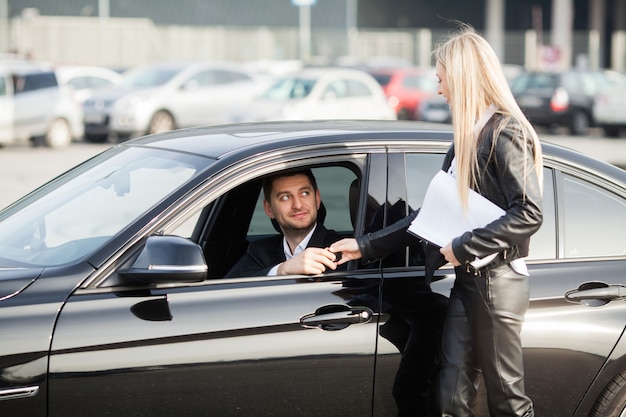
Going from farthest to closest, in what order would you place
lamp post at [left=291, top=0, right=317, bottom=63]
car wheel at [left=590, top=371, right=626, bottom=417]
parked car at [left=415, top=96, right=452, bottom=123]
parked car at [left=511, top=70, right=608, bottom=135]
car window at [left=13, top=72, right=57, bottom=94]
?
lamp post at [left=291, top=0, right=317, bottom=63]
parked car at [left=511, top=70, right=608, bottom=135]
parked car at [left=415, top=96, right=452, bottom=123]
car window at [left=13, top=72, right=57, bottom=94]
car wheel at [left=590, top=371, right=626, bottom=417]

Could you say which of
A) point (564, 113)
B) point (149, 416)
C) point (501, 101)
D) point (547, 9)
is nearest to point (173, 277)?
point (149, 416)

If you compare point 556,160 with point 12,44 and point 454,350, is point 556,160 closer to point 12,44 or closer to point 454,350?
point 454,350

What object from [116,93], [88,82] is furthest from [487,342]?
[88,82]

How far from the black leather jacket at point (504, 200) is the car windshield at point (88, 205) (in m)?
0.96

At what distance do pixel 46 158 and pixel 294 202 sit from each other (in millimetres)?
16792

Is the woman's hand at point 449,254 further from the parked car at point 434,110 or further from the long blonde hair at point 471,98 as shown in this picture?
the parked car at point 434,110

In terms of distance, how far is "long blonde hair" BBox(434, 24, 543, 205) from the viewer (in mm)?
3531

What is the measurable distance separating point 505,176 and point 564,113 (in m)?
25.6

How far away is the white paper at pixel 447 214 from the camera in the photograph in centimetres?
354

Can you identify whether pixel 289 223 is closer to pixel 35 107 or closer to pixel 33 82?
pixel 35 107

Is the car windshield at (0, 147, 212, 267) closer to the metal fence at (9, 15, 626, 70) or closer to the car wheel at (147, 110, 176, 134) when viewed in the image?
the car wheel at (147, 110, 176, 134)

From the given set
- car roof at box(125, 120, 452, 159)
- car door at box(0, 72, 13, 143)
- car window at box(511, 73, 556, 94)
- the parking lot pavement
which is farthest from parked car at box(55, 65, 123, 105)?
car roof at box(125, 120, 452, 159)

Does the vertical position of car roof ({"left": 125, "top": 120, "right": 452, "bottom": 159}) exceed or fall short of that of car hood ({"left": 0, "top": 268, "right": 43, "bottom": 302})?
it exceeds it

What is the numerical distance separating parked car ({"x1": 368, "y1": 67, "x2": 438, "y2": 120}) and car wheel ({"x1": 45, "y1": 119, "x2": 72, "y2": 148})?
9203 mm
